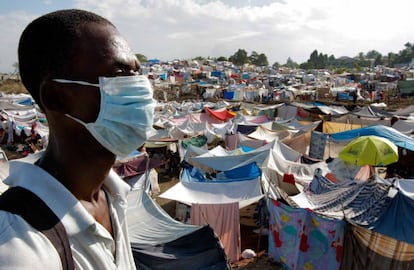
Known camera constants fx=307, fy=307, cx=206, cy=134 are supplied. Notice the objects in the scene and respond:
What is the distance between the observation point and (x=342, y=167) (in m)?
9.48

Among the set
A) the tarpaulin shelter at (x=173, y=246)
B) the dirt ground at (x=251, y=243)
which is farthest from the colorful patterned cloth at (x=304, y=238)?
the tarpaulin shelter at (x=173, y=246)

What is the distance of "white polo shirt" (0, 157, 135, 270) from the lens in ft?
2.52

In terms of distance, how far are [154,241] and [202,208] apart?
2548 mm

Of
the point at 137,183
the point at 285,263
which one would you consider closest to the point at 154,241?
the point at 285,263

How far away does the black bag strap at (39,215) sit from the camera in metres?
0.84

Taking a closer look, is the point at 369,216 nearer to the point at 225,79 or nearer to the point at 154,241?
the point at 154,241

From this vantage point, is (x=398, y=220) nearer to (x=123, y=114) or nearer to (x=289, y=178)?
(x=289, y=178)

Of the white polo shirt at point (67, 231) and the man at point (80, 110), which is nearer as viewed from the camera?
the white polo shirt at point (67, 231)

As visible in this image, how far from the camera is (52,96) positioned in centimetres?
104

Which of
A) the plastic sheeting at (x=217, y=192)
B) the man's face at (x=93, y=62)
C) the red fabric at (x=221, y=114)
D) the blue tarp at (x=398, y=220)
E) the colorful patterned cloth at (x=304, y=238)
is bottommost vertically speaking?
the red fabric at (x=221, y=114)

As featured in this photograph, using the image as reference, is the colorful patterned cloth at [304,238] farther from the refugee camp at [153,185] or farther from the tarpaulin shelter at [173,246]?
the tarpaulin shelter at [173,246]

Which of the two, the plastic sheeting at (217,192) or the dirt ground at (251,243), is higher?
the plastic sheeting at (217,192)

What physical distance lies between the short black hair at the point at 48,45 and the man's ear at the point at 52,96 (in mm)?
26

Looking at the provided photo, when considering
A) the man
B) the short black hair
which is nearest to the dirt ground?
the man
